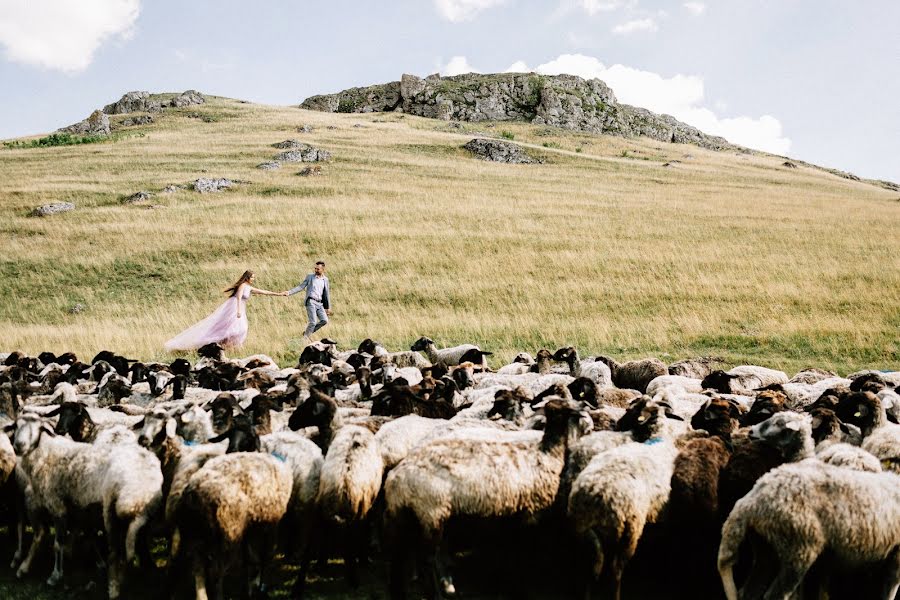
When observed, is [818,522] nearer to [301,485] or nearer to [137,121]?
[301,485]

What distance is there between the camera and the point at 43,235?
3353 cm

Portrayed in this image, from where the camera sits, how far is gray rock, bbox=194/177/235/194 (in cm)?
4394

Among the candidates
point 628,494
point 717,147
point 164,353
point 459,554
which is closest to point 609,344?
point 164,353

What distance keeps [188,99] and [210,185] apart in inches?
2442

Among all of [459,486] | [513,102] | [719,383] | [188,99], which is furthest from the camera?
[513,102]

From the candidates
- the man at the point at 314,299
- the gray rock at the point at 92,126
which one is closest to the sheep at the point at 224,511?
the man at the point at 314,299

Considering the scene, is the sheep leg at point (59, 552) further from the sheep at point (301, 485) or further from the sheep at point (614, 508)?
the sheep at point (614, 508)

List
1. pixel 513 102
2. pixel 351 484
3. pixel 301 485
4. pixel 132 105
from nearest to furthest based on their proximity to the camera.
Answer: pixel 351 484, pixel 301 485, pixel 132 105, pixel 513 102

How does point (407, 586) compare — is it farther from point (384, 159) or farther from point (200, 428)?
point (384, 159)

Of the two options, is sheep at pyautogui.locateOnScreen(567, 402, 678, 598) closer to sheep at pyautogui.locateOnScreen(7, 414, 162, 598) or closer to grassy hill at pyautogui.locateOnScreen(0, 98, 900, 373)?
sheep at pyautogui.locateOnScreen(7, 414, 162, 598)

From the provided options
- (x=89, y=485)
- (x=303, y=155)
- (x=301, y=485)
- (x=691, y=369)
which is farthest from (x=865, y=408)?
(x=303, y=155)

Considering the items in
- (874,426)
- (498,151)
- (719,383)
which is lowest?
(719,383)

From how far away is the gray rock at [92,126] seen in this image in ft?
252

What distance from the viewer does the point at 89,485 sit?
7199mm
